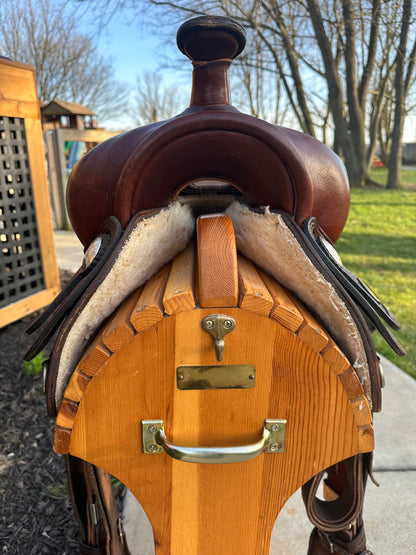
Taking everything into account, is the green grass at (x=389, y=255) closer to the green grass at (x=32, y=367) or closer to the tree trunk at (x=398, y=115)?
the green grass at (x=32, y=367)

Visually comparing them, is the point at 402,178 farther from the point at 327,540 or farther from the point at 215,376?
the point at 215,376

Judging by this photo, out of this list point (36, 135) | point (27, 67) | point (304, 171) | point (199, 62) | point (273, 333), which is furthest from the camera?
point (36, 135)

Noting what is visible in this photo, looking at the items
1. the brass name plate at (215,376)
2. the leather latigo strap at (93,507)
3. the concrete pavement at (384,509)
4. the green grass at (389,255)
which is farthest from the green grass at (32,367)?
the green grass at (389,255)

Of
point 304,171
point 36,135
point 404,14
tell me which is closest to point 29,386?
point 36,135

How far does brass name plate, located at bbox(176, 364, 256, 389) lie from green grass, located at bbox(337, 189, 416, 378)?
2189 mm

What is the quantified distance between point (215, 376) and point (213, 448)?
123 mm

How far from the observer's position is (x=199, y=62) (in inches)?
36.5

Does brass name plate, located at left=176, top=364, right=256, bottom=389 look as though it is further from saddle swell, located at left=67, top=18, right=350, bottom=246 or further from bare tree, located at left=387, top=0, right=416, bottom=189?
bare tree, located at left=387, top=0, right=416, bottom=189

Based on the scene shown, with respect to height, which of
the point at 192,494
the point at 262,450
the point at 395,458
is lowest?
the point at 395,458

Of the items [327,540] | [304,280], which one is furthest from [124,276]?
[327,540]

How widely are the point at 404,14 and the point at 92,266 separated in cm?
972

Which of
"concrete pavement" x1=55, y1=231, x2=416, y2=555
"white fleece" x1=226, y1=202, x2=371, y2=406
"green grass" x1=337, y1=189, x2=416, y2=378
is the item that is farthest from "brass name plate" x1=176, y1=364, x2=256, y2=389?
"green grass" x1=337, y1=189, x2=416, y2=378

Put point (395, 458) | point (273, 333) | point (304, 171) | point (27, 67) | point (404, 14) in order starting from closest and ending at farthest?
1. point (273, 333)
2. point (304, 171)
3. point (395, 458)
4. point (27, 67)
5. point (404, 14)

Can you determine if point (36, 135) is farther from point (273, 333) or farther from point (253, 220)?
point (273, 333)
